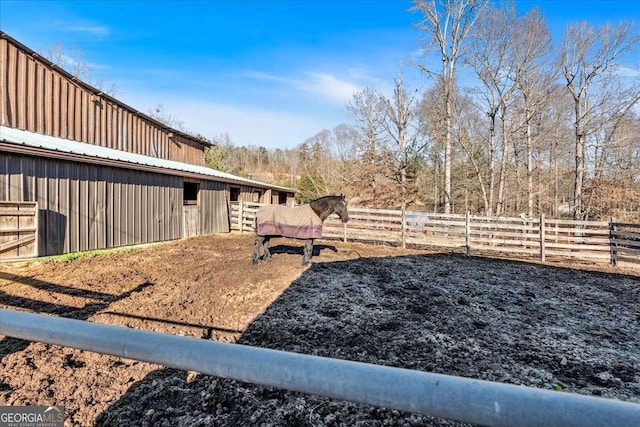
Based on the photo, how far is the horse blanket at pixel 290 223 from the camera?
299 inches

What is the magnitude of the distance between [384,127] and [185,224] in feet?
52.6

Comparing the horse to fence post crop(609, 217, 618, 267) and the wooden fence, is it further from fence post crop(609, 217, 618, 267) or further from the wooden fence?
fence post crop(609, 217, 618, 267)

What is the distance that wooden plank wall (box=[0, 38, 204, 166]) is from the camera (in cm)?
1014

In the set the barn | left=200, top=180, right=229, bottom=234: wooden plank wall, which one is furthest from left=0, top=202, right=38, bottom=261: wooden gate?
left=200, top=180, right=229, bottom=234: wooden plank wall

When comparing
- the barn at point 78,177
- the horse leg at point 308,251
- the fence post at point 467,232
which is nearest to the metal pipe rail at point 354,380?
the horse leg at point 308,251

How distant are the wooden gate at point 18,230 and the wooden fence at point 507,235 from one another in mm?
9006

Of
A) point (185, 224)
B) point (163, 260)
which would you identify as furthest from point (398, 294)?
point (185, 224)

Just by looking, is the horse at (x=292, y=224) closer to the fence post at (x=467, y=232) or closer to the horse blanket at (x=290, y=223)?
the horse blanket at (x=290, y=223)

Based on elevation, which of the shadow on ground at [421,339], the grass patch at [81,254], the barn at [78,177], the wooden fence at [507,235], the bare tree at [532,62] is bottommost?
the shadow on ground at [421,339]

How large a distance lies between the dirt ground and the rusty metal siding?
97cm

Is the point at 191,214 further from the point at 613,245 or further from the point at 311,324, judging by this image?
the point at 613,245

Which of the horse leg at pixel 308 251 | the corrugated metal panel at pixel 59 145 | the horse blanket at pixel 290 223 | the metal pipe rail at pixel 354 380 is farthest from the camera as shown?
the corrugated metal panel at pixel 59 145

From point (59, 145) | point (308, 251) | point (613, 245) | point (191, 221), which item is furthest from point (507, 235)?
point (59, 145)

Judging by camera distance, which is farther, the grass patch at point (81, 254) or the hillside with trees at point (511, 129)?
the hillside with trees at point (511, 129)
